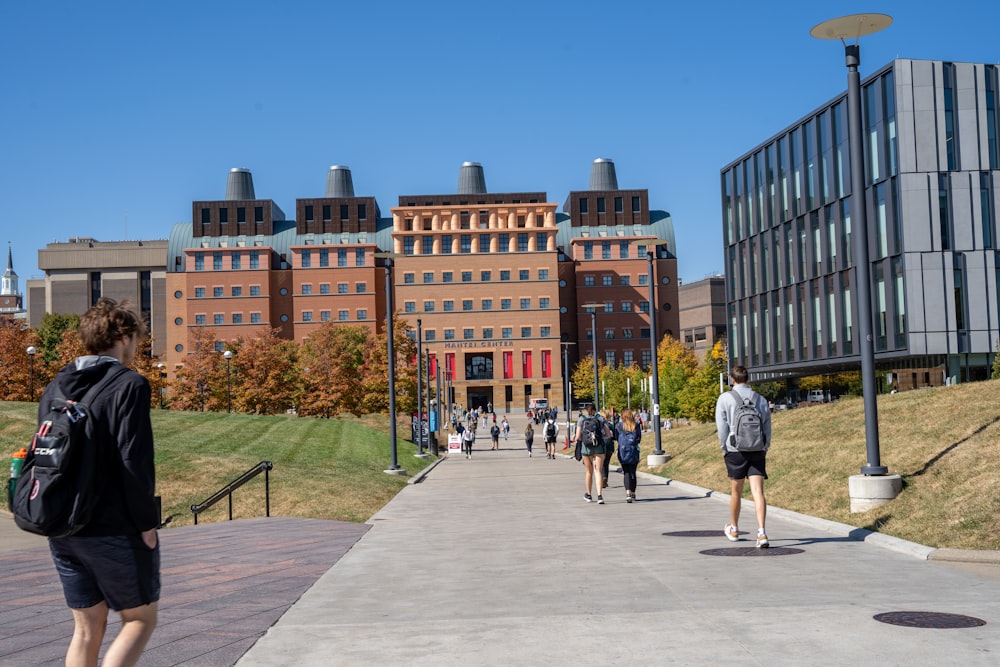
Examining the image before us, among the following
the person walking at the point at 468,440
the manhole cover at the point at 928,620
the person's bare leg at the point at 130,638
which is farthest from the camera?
the person walking at the point at 468,440

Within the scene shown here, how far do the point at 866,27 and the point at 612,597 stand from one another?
9262 mm

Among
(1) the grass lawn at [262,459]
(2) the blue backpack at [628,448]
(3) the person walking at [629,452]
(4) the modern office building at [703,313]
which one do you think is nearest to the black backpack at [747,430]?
(3) the person walking at [629,452]

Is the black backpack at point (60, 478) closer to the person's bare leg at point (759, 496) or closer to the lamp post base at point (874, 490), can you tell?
the person's bare leg at point (759, 496)

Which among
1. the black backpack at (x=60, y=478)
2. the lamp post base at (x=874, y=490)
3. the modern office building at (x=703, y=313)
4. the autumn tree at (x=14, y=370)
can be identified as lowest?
the lamp post base at (x=874, y=490)

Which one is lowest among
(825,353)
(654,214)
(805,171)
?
(825,353)

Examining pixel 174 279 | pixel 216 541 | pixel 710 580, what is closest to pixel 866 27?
pixel 710 580

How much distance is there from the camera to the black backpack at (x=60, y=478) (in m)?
4.07

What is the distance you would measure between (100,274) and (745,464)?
143m

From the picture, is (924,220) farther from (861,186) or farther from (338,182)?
(338,182)

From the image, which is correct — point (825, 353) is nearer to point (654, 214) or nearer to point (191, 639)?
point (191, 639)

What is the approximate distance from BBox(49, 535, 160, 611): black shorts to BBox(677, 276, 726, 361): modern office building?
456 ft

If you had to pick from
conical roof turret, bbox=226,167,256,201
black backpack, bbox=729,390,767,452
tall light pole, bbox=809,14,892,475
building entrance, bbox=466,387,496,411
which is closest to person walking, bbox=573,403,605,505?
tall light pole, bbox=809,14,892,475

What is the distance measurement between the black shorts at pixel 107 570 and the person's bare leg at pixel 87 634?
34 millimetres

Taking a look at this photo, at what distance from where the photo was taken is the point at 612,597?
27.3ft
